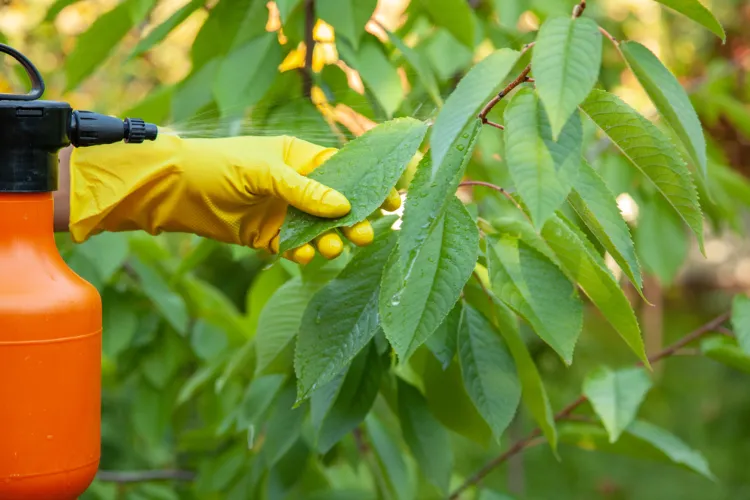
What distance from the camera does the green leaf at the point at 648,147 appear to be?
33.9 inches

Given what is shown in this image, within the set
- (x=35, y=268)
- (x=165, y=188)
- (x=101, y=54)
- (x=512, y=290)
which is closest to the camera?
(x=35, y=268)

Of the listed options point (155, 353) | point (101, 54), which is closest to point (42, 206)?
point (101, 54)

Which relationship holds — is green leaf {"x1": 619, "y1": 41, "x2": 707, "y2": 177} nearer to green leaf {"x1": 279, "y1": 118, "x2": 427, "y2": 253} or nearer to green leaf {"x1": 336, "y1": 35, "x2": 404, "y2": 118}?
green leaf {"x1": 279, "y1": 118, "x2": 427, "y2": 253}

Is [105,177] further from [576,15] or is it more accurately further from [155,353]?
[155,353]

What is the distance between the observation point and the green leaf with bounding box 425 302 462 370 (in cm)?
112

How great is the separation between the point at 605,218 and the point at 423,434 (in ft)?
1.90

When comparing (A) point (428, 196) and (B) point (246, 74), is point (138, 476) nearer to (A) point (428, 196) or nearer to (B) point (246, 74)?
(B) point (246, 74)

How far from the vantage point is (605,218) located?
86 centimetres

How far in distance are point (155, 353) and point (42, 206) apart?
117 cm

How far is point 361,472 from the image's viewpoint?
1951mm

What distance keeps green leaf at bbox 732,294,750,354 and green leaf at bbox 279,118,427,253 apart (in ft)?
2.21

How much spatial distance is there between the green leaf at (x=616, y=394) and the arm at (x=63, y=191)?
0.85 m

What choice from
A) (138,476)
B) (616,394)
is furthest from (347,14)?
(138,476)

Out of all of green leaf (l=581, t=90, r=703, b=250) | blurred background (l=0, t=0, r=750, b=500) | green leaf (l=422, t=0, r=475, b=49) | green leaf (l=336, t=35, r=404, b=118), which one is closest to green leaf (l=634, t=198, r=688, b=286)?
blurred background (l=0, t=0, r=750, b=500)
